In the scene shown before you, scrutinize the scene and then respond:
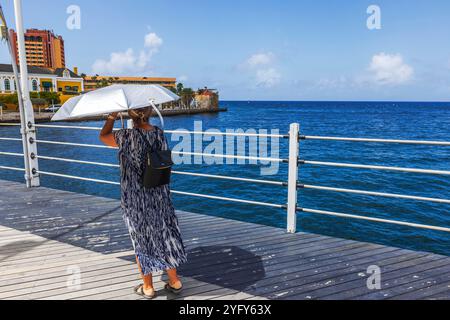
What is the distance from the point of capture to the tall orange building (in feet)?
549

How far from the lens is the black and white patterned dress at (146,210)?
266 cm

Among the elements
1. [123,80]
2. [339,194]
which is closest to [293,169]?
[339,194]

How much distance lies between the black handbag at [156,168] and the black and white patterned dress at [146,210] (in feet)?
0.32

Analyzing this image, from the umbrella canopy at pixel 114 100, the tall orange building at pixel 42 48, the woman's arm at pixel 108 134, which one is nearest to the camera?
the umbrella canopy at pixel 114 100

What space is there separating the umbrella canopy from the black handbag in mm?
271

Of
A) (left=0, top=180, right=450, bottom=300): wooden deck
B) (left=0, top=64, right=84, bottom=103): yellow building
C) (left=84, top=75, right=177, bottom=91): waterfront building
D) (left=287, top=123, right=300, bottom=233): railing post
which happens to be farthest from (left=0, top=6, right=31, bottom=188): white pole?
(left=84, top=75, right=177, bottom=91): waterfront building

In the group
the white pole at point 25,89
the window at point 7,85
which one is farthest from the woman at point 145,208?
the window at point 7,85

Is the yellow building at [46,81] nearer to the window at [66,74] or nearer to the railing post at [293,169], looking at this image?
the window at [66,74]

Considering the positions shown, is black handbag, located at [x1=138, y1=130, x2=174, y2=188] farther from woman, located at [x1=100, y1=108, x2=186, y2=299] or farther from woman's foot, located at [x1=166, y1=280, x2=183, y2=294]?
woman's foot, located at [x1=166, y1=280, x2=183, y2=294]

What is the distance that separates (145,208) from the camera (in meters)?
2.79

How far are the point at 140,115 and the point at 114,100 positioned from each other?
0.24m

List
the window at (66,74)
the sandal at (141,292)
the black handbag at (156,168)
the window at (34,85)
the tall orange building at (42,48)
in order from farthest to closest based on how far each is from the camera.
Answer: the tall orange building at (42,48), the window at (66,74), the window at (34,85), the sandal at (141,292), the black handbag at (156,168)
